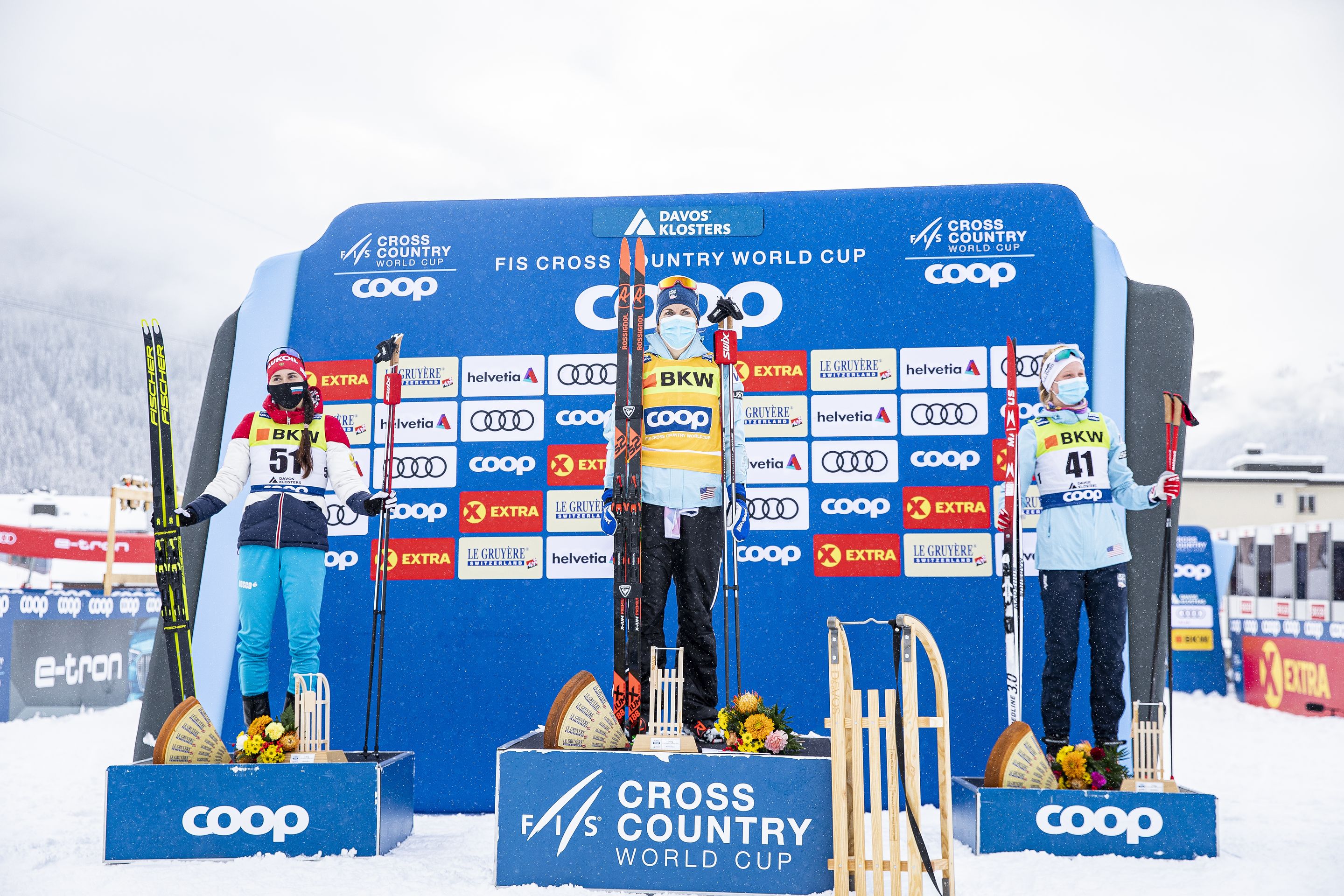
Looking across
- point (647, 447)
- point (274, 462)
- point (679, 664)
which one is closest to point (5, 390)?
point (274, 462)

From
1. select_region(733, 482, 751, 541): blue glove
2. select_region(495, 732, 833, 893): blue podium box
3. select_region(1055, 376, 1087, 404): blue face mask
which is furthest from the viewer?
select_region(1055, 376, 1087, 404): blue face mask

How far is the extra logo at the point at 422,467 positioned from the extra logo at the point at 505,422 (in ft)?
0.47

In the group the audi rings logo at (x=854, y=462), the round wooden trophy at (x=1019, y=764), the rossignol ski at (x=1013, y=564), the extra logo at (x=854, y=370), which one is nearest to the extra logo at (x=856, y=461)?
the audi rings logo at (x=854, y=462)

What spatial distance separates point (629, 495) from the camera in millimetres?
3646

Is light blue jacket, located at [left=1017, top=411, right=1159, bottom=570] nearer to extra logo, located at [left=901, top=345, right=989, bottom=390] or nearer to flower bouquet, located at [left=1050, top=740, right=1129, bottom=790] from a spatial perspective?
extra logo, located at [left=901, top=345, right=989, bottom=390]

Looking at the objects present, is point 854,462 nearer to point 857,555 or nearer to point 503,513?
point 857,555

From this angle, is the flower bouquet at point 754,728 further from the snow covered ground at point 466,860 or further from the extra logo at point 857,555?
the extra logo at point 857,555

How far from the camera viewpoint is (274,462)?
3.98 metres

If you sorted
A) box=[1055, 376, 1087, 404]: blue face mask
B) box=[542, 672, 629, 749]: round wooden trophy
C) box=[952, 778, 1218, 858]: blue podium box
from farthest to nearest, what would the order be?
1. box=[1055, 376, 1087, 404]: blue face mask
2. box=[952, 778, 1218, 858]: blue podium box
3. box=[542, 672, 629, 749]: round wooden trophy

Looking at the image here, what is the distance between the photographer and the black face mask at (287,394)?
4.02m

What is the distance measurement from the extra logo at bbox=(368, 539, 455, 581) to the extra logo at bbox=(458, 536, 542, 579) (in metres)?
0.08

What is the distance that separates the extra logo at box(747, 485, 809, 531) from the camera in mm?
4582

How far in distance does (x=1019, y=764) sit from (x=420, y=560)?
9.67ft

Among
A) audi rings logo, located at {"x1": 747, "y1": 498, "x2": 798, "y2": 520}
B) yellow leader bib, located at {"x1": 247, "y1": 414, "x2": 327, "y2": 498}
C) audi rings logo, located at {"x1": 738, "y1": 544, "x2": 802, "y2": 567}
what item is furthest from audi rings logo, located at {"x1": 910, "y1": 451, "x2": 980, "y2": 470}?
yellow leader bib, located at {"x1": 247, "y1": 414, "x2": 327, "y2": 498}
